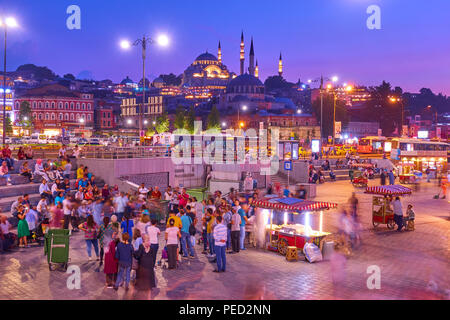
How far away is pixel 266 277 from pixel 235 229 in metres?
2.71

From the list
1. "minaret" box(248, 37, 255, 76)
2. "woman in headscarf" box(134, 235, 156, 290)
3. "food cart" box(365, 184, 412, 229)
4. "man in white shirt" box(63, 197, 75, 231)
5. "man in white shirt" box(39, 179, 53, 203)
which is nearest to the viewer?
"woman in headscarf" box(134, 235, 156, 290)

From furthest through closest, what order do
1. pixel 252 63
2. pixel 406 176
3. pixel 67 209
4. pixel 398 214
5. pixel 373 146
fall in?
1. pixel 252 63
2. pixel 373 146
3. pixel 406 176
4. pixel 398 214
5. pixel 67 209

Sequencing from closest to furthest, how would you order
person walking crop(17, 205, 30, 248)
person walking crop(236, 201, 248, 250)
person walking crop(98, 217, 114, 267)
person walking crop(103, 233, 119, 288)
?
person walking crop(103, 233, 119, 288)
person walking crop(98, 217, 114, 267)
person walking crop(17, 205, 30, 248)
person walking crop(236, 201, 248, 250)

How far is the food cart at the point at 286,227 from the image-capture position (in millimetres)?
13516

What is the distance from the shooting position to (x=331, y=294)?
9.90 m

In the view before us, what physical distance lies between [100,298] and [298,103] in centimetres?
17143

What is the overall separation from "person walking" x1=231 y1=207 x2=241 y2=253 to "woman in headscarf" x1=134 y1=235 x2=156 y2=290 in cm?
418

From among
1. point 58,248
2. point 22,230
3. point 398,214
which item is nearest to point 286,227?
point 398,214

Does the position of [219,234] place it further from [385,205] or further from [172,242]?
[385,205]

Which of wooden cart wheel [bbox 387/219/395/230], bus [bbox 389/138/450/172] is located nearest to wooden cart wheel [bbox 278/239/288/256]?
wooden cart wheel [bbox 387/219/395/230]

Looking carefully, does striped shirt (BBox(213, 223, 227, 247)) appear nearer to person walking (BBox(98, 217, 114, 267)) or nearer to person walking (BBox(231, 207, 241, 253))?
person walking (BBox(231, 207, 241, 253))

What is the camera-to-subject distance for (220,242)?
37.4 feet

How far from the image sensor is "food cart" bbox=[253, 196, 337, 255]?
13.5 metres
